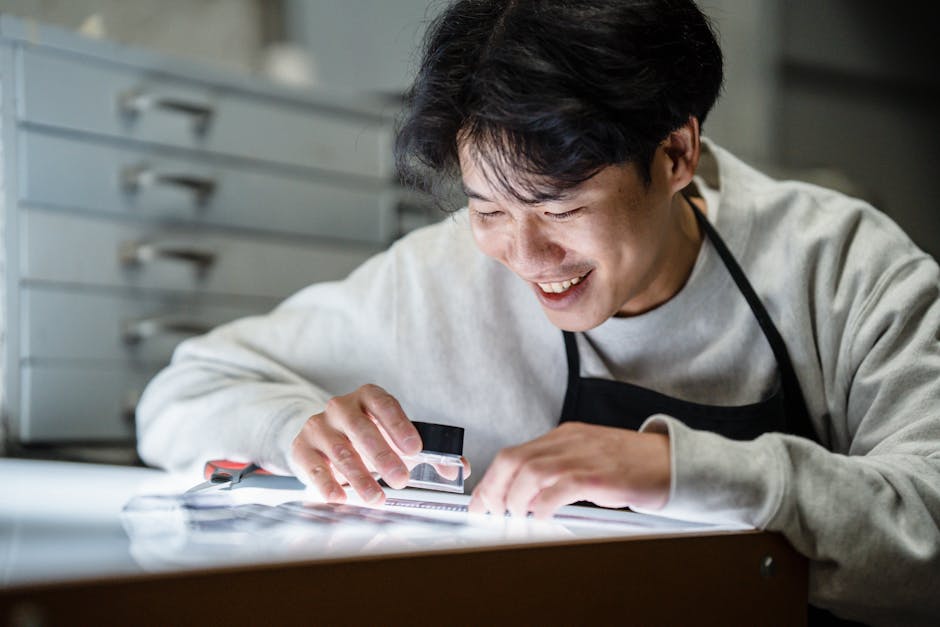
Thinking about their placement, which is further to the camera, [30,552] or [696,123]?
[696,123]

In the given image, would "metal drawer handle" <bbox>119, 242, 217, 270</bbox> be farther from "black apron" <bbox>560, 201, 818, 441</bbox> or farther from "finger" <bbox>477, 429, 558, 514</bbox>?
"finger" <bbox>477, 429, 558, 514</bbox>

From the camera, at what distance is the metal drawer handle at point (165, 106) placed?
1.96m

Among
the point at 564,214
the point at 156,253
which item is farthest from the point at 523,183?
the point at 156,253

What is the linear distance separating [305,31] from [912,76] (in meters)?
1.78

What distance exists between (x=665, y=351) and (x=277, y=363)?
0.45 metres

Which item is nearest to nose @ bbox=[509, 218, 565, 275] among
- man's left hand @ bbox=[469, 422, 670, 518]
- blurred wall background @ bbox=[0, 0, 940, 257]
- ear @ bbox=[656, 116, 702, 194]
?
ear @ bbox=[656, 116, 702, 194]

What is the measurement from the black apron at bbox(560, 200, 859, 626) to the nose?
225 mm

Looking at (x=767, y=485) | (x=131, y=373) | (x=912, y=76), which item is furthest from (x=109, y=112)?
(x=912, y=76)

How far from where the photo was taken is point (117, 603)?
1.26ft

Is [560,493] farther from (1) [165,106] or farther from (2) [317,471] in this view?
(1) [165,106]

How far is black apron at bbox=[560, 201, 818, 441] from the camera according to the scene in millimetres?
1001

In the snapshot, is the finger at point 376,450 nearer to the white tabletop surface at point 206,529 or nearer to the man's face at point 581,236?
the white tabletop surface at point 206,529

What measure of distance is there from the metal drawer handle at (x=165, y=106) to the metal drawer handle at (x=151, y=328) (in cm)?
40

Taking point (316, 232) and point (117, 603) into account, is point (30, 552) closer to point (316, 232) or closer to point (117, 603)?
point (117, 603)
